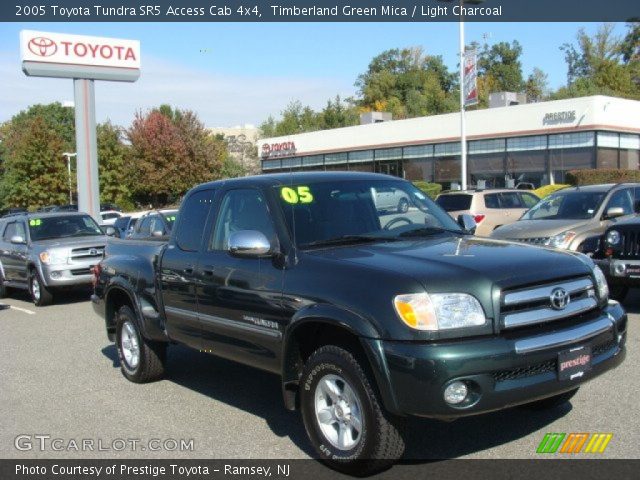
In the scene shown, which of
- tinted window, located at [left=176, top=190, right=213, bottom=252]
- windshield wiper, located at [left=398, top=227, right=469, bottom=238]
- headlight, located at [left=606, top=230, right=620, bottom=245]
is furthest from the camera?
headlight, located at [left=606, top=230, right=620, bottom=245]

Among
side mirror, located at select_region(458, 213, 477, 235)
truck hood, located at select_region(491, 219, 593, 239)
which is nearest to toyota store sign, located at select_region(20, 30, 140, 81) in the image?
truck hood, located at select_region(491, 219, 593, 239)

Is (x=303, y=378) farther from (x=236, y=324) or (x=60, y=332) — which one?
(x=60, y=332)

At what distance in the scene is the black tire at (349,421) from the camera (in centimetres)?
442

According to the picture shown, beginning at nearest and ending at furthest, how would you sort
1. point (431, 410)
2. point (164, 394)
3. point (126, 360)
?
1. point (431, 410)
2. point (164, 394)
3. point (126, 360)

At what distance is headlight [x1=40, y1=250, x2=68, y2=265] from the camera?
561 inches

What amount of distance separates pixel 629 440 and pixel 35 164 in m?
61.5

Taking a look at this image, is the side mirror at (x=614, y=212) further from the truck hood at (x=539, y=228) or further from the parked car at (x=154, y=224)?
the parked car at (x=154, y=224)

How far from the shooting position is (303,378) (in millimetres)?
4949

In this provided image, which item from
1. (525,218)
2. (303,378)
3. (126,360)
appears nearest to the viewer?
(303,378)

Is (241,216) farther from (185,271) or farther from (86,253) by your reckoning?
(86,253)

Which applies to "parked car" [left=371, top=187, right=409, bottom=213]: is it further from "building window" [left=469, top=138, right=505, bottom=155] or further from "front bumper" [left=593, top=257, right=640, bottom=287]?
"building window" [left=469, top=138, right=505, bottom=155]

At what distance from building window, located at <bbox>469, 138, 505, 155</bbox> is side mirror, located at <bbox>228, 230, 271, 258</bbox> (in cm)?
3542

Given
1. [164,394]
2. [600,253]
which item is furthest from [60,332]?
[600,253]

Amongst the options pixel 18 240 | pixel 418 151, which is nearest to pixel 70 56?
pixel 18 240
